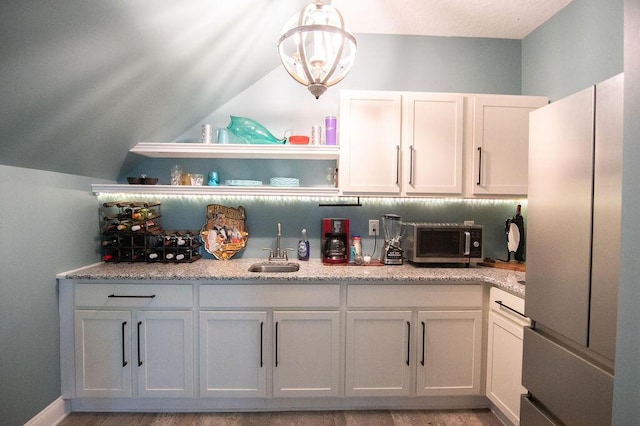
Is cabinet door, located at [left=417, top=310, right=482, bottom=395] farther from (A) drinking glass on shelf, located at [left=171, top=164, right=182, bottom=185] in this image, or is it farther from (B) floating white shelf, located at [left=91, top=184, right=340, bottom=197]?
(A) drinking glass on shelf, located at [left=171, top=164, right=182, bottom=185]

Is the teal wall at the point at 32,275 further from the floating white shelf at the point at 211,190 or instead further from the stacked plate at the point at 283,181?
the stacked plate at the point at 283,181

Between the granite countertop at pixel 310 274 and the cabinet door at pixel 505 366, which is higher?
the granite countertop at pixel 310 274

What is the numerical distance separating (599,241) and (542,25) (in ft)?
7.41

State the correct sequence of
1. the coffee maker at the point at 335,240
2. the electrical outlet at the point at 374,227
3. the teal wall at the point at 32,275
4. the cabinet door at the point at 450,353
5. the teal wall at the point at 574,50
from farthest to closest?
the electrical outlet at the point at 374,227 < the coffee maker at the point at 335,240 < the cabinet door at the point at 450,353 < the teal wall at the point at 574,50 < the teal wall at the point at 32,275

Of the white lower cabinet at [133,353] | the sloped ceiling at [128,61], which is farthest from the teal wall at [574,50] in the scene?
the white lower cabinet at [133,353]

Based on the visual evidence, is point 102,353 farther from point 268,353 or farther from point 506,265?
point 506,265

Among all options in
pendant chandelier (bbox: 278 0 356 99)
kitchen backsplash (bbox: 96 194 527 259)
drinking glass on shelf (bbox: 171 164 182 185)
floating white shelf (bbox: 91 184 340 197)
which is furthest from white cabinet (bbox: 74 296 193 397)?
pendant chandelier (bbox: 278 0 356 99)

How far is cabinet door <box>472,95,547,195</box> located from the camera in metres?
2.36

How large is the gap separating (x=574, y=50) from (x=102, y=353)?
12.4 ft

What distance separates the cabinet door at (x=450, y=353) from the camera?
210 centimetres

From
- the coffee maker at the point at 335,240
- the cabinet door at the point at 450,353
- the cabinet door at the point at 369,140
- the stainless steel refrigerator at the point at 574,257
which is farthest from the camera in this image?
the coffee maker at the point at 335,240

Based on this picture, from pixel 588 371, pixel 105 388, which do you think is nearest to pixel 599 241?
pixel 588 371

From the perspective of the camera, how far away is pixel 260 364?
6.72 ft

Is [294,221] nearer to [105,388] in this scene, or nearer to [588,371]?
[105,388]
